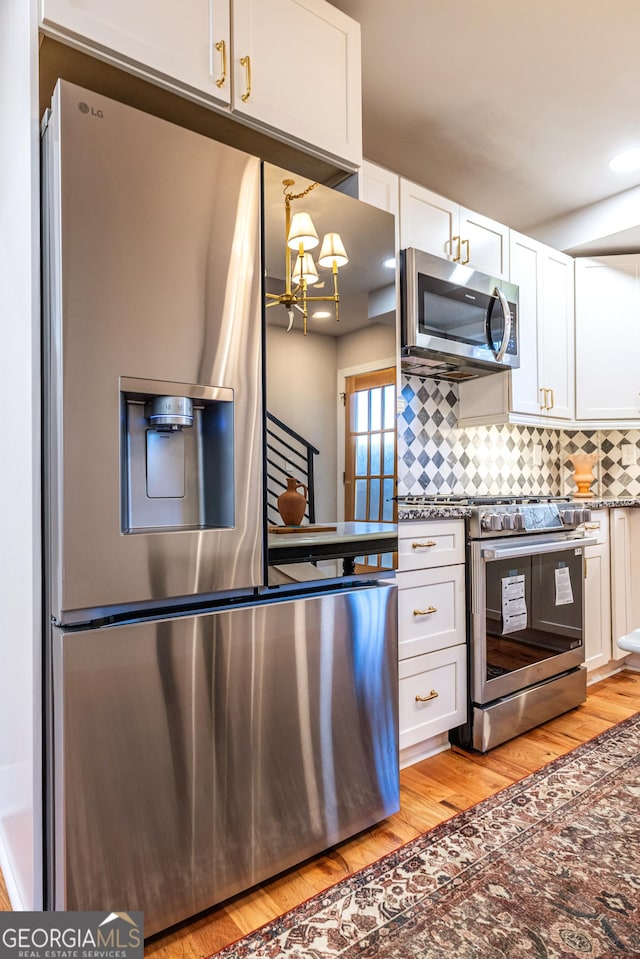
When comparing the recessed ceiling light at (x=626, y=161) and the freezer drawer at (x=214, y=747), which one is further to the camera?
the recessed ceiling light at (x=626, y=161)

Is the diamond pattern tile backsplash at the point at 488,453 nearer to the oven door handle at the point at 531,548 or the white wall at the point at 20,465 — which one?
the oven door handle at the point at 531,548

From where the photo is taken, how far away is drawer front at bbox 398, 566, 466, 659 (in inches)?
79.4

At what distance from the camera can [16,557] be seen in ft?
4.42

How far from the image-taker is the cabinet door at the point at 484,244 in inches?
103

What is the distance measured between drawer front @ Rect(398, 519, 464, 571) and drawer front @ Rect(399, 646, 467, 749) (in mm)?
343

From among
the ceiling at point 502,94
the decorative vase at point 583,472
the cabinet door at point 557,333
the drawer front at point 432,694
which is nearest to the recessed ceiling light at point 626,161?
the ceiling at point 502,94

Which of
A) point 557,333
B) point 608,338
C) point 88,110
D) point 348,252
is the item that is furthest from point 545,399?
point 88,110

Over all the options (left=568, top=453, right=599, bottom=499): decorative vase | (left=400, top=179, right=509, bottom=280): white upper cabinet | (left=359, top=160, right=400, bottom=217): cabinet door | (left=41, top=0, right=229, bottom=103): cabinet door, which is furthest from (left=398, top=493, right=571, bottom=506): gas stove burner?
(left=41, top=0, right=229, bottom=103): cabinet door

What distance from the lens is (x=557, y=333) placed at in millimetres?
3213

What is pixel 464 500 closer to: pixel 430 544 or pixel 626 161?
pixel 430 544

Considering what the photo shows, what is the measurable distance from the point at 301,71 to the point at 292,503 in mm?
1240

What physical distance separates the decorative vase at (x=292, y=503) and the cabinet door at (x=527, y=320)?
1.80 metres

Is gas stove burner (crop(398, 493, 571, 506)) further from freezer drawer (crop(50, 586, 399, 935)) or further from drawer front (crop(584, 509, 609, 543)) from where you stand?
freezer drawer (crop(50, 586, 399, 935))

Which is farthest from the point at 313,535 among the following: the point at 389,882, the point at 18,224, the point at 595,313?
the point at 595,313
